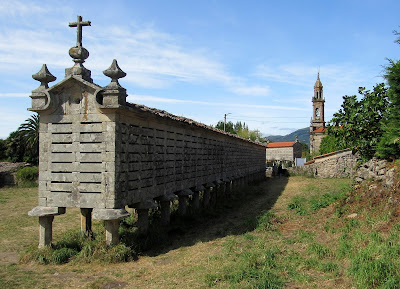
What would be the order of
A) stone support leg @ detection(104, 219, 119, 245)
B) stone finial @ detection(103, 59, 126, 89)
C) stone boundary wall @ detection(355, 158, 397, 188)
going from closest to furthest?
stone support leg @ detection(104, 219, 119, 245)
stone finial @ detection(103, 59, 126, 89)
stone boundary wall @ detection(355, 158, 397, 188)

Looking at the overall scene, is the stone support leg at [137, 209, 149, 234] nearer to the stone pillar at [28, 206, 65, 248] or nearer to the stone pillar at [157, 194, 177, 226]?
the stone pillar at [157, 194, 177, 226]

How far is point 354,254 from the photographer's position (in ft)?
20.5

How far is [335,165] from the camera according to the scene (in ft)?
93.2

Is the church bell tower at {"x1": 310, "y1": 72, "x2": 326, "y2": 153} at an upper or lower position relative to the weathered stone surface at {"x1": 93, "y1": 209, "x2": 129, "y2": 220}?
upper

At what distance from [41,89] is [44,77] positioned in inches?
10.8

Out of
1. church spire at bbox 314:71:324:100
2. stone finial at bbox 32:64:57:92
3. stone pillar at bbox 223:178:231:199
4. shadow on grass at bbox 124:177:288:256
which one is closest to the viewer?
stone finial at bbox 32:64:57:92

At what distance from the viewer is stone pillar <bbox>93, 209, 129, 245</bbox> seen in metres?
7.04

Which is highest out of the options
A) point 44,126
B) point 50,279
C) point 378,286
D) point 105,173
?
point 44,126

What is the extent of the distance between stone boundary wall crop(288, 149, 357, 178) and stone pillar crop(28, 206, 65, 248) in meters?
23.8

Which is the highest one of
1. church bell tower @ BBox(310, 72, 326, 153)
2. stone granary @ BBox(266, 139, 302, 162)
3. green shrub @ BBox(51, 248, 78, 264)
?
church bell tower @ BBox(310, 72, 326, 153)

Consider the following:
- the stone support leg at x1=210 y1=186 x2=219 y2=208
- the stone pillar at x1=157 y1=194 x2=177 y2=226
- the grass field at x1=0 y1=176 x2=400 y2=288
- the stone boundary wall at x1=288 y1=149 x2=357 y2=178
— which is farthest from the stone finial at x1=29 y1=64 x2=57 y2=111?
the stone boundary wall at x1=288 y1=149 x2=357 y2=178

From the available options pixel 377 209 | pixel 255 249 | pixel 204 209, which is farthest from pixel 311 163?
pixel 255 249

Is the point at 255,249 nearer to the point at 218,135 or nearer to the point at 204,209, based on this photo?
the point at 204,209

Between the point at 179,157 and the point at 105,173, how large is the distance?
3742 millimetres
